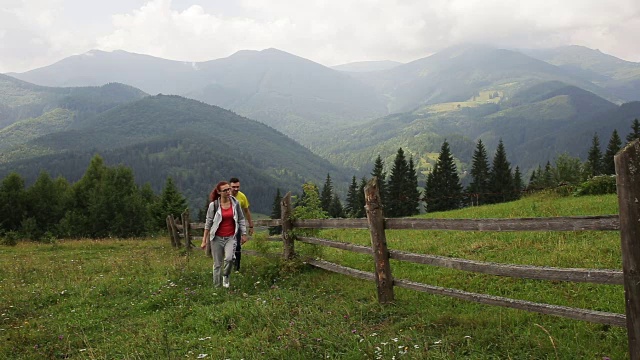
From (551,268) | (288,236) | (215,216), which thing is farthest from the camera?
(288,236)

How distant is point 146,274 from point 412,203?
55.6 metres

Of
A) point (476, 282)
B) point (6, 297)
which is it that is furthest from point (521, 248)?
point (6, 297)

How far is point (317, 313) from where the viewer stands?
6570 millimetres

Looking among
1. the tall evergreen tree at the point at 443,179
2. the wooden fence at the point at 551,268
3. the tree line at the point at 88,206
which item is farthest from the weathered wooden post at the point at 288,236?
the tall evergreen tree at the point at 443,179

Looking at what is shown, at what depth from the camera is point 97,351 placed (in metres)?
6.17

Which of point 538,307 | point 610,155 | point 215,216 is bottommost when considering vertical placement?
point 538,307

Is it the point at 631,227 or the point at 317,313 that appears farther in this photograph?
the point at 317,313

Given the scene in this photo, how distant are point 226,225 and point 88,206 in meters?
66.5

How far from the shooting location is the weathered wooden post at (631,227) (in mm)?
3943

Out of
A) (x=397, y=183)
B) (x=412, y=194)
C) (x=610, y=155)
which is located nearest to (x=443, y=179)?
(x=397, y=183)

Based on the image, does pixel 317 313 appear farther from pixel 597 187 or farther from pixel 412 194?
pixel 412 194

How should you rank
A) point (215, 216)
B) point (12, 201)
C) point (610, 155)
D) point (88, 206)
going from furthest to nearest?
point (88, 206)
point (12, 201)
point (610, 155)
point (215, 216)

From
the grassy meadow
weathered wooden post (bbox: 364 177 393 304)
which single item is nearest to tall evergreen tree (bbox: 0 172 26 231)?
the grassy meadow

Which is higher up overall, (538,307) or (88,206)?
(88,206)
